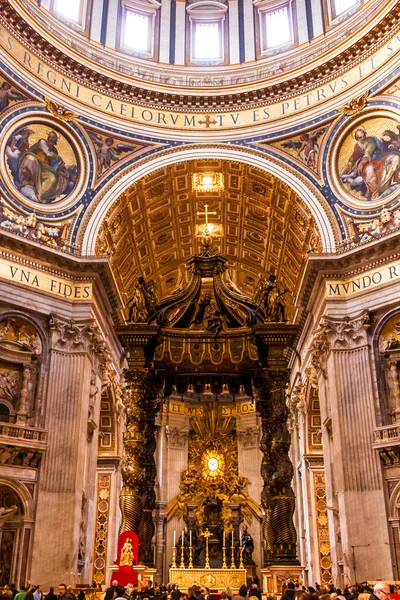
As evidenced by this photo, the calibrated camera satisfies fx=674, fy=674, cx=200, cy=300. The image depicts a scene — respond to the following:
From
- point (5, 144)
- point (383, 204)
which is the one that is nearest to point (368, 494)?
point (383, 204)

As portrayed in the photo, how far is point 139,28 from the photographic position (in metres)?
21.0

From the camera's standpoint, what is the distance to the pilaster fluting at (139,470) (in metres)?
10.6

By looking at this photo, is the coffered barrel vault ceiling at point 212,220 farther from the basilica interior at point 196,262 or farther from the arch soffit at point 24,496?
the arch soffit at point 24,496

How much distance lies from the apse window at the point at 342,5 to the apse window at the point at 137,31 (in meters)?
5.68

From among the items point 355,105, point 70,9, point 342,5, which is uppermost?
point 70,9

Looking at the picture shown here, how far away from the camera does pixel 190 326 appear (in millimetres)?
12375

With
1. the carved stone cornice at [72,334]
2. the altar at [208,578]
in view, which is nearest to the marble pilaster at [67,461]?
the carved stone cornice at [72,334]

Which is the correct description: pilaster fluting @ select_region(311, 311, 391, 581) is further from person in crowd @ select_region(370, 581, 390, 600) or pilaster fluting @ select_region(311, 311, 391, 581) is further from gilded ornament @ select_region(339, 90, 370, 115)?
person in crowd @ select_region(370, 581, 390, 600)

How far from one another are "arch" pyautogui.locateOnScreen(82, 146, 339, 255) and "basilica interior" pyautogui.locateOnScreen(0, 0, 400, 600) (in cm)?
5

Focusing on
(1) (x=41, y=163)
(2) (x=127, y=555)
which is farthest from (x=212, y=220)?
(2) (x=127, y=555)

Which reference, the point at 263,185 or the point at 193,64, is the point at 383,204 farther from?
the point at 193,64

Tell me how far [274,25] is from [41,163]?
863 cm

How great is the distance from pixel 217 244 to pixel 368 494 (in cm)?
1086

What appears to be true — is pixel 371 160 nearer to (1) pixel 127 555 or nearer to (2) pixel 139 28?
(2) pixel 139 28
